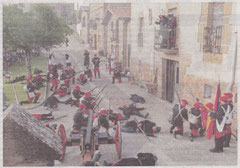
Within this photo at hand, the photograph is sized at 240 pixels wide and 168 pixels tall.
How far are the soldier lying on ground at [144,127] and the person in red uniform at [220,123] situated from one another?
4.49 ft

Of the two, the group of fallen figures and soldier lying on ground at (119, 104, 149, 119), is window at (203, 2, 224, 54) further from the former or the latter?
the group of fallen figures

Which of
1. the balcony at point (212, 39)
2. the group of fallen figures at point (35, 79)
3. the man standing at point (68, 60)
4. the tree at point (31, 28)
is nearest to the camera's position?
the tree at point (31, 28)

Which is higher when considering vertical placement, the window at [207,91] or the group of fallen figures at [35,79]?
the group of fallen figures at [35,79]

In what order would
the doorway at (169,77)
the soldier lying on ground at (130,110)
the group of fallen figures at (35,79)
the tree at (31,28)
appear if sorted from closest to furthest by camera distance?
the tree at (31,28), the group of fallen figures at (35,79), the soldier lying on ground at (130,110), the doorway at (169,77)

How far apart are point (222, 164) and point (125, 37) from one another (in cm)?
495

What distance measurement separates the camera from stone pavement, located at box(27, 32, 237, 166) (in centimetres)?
507

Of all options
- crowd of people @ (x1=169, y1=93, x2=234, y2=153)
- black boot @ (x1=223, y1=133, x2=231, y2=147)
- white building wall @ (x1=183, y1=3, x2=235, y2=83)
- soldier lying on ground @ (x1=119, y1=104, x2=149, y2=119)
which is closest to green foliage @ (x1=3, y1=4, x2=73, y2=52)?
soldier lying on ground @ (x1=119, y1=104, x2=149, y2=119)

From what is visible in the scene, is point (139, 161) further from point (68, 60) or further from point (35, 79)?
point (35, 79)

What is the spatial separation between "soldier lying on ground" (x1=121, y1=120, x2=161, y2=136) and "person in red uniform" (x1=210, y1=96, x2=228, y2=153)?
1.37 meters

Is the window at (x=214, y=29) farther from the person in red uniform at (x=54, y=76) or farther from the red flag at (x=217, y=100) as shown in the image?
the person in red uniform at (x=54, y=76)

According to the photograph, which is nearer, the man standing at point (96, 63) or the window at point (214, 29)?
the window at point (214, 29)

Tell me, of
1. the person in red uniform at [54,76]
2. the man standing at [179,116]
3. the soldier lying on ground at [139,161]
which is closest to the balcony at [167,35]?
the man standing at [179,116]

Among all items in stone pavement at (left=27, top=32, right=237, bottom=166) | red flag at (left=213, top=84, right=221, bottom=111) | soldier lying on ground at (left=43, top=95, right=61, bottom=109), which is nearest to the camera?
stone pavement at (left=27, top=32, right=237, bottom=166)

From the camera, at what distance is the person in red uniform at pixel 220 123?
5297 millimetres
